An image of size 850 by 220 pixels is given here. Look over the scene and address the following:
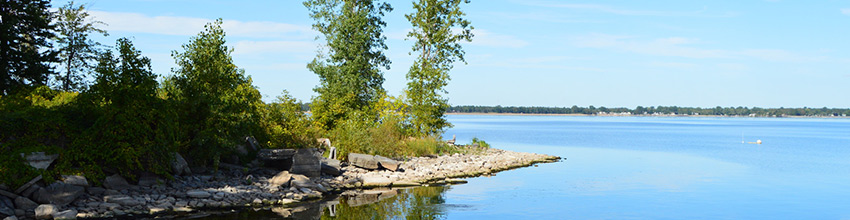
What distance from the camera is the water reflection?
1627 centimetres

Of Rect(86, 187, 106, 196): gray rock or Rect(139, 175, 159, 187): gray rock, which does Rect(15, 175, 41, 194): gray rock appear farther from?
Rect(139, 175, 159, 187): gray rock

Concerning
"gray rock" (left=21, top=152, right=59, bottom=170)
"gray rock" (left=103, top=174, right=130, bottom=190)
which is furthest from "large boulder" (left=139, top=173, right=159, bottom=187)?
"gray rock" (left=21, top=152, right=59, bottom=170)

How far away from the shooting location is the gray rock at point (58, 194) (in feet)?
48.9

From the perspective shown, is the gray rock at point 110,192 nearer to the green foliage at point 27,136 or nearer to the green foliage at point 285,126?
the green foliage at point 27,136

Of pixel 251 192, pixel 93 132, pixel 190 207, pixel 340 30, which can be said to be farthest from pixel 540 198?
pixel 340 30

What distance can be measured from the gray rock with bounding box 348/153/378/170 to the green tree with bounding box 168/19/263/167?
4849 mm

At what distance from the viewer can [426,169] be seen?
84.5 ft

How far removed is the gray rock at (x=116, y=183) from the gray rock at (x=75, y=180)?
60 centimetres

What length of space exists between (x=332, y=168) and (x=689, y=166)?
1975 centimetres

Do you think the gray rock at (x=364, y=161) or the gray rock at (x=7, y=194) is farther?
the gray rock at (x=364, y=161)

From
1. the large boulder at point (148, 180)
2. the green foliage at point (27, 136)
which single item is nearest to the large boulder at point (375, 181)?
the large boulder at point (148, 180)

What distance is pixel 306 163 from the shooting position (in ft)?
69.2

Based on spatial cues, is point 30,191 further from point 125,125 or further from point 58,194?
point 125,125

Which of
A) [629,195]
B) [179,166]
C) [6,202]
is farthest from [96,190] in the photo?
[629,195]
